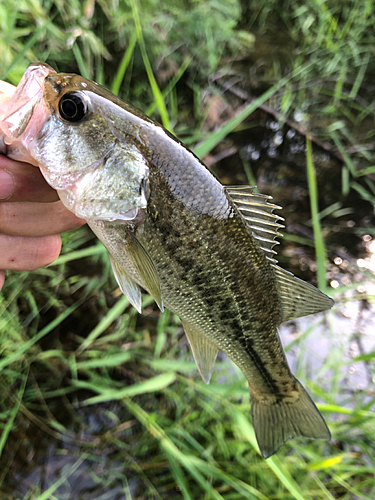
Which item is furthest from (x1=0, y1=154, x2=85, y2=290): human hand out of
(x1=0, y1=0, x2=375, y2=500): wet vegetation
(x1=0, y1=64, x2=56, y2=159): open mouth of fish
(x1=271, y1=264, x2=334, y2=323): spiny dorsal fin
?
(x1=271, y1=264, x2=334, y2=323): spiny dorsal fin

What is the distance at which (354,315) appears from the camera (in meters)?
2.74

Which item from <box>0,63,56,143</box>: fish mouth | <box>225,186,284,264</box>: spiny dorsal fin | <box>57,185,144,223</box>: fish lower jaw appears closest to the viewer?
<box>0,63,56,143</box>: fish mouth

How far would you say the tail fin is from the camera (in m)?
1.31

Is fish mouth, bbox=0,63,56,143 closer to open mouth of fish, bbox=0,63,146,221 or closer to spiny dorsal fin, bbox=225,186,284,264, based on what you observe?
open mouth of fish, bbox=0,63,146,221

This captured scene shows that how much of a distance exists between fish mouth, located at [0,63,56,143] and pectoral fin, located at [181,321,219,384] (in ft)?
2.96

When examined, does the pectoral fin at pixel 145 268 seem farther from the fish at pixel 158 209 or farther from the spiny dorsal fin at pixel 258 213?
the spiny dorsal fin at pixel 258 213

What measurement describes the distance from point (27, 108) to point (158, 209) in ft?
1.64

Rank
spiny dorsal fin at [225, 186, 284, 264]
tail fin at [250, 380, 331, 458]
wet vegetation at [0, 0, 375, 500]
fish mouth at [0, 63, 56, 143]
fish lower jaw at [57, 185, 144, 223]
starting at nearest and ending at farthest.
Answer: fish mouth at [0, 63, 56, 143] → fish lower jaw at [57, 185, 144, 223] → spiny dorsal fin at [225, 186, 284, 264] → tail fin at [250, 380, 331, 458] → wet vegetation at [0, 0, 375, 500]

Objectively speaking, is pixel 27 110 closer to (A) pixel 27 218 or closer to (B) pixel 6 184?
(B) pixel 6 184

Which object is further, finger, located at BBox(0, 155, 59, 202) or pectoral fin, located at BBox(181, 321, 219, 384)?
pectoral fin, located at BBox(181, 321, 219, 384)

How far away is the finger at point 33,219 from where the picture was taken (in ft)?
4.12

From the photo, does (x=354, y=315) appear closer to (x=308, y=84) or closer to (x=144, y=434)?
(x=144, y=434)

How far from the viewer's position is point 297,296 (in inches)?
49.9

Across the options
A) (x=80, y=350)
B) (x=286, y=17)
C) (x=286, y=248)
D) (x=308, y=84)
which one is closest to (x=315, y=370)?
(x=286, y=248)
